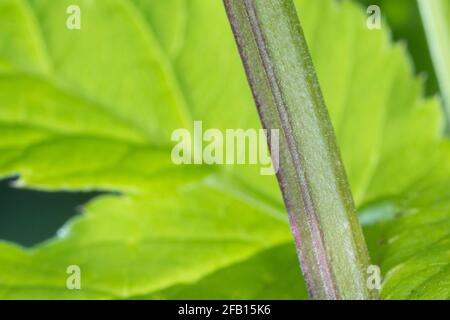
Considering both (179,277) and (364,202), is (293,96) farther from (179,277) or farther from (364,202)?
(364,202)

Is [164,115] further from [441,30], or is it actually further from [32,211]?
[32,211]

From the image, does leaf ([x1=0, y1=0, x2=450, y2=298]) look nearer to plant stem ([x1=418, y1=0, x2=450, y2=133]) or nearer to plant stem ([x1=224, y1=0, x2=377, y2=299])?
plant stem ([x1=418, y1=0, x2=450, y2=133])

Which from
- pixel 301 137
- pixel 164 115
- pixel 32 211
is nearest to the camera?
pixel 301 137

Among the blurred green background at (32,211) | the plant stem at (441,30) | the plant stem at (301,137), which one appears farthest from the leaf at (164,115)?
the blurred green background at (32,211)

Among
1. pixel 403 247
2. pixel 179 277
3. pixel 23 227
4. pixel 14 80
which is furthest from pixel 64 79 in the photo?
pixel 23 227

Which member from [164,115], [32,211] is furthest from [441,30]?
[32,211]

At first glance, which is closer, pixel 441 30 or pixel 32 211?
pixel 441 30

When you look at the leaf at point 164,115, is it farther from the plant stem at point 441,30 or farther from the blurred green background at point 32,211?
the blurred green background at point 32,211
